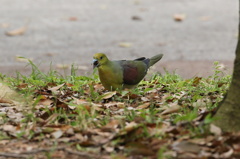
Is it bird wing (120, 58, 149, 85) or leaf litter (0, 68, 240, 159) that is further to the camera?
bird wing (120, 58, 149, 85)

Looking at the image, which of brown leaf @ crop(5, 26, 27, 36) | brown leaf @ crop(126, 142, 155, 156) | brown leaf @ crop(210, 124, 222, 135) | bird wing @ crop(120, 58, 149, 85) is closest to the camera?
brown leaf @ crop(126, 142, 155, 156)

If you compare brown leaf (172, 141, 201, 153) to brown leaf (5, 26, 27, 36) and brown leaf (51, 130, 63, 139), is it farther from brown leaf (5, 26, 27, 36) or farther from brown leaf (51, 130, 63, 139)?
brown leaf (5, 26, 27, 36)

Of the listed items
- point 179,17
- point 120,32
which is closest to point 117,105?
point 120,32

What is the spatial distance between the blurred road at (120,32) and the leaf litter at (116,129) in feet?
11.1

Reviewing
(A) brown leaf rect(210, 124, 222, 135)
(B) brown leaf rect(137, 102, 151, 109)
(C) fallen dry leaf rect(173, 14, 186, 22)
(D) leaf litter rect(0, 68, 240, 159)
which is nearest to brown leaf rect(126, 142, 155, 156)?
(D) leaf litter rect(0, 68, 240, 159)

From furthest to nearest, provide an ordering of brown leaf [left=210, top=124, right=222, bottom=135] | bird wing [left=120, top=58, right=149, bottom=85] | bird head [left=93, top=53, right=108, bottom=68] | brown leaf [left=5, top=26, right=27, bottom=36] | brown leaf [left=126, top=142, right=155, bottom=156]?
brown leaf [left=5, top=26, right=27, bottom=36] → bird wing [left=120, top=58, right=149, bottom=85] → bird head [left=93, top=53, right=108, bottom=68] → brown leaf [left=210, top=124, right=222, bottom=135] → brown leaf [left=126, top=142, right=155, bottom=156]

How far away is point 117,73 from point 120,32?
6075 millimetres

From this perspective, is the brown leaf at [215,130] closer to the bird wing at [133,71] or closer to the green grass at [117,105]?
the green grass at [117,105]

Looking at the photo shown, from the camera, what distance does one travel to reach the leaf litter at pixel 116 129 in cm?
352

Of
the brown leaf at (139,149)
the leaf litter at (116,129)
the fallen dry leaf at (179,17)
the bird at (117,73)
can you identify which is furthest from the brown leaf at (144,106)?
the fallen dry leaf at (179,17)

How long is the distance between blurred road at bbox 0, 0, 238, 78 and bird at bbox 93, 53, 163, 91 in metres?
2.63

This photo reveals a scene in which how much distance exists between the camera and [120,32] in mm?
11453

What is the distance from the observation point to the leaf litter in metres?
3.52

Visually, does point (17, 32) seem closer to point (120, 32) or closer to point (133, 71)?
point (120, 32)
